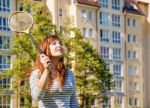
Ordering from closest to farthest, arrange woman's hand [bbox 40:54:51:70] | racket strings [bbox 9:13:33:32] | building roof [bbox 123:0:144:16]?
1. woman's hand [bbox 40:54:51:70]
2. racket strings [bbox 9:13:33:32]
3. building roof [bbox 123:0:144:16]

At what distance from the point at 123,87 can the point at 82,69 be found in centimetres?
3315

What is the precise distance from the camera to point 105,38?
232 feet

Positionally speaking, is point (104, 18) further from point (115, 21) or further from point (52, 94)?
point (52, 94)

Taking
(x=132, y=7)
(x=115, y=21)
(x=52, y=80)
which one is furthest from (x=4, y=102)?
(x=52, y=80)

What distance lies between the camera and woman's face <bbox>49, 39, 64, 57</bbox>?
6.94m

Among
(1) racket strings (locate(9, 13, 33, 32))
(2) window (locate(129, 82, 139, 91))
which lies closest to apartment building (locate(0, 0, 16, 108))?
(2) window (locate(129, 82, 139, 91))

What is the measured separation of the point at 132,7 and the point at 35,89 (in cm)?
6971

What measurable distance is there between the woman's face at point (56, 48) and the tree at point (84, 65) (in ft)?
99.0

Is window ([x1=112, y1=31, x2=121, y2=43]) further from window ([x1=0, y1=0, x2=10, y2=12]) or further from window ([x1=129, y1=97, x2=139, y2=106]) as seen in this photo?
window ([x1=0, y1=0, x2=10, y2=12])

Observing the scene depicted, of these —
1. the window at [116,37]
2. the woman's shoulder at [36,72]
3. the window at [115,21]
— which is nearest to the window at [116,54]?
the window at [116,37]

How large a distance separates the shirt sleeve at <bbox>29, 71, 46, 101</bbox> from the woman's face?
297 millimetres

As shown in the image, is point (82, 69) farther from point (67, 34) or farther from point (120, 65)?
point (120, 65)

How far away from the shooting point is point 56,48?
7004 mm

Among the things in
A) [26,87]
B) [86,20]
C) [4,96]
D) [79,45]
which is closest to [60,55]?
[26,87]
